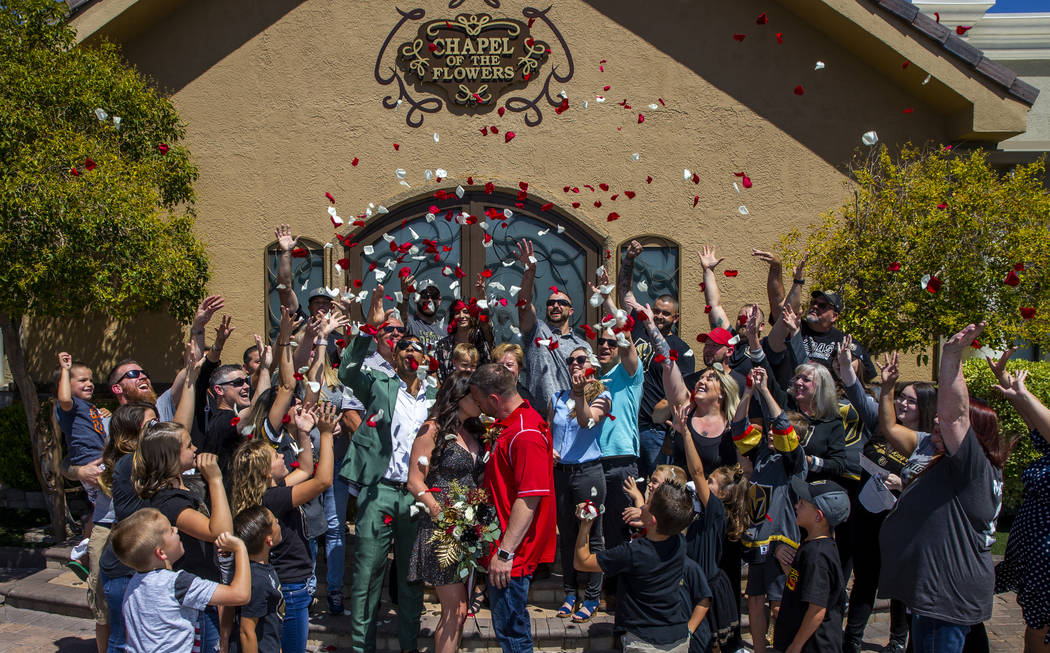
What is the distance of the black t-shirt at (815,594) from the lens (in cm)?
448

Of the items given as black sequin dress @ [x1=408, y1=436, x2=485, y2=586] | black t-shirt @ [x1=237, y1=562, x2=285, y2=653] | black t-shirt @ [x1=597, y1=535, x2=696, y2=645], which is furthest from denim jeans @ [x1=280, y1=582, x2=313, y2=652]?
black t-shirt @ [x1=597, y1=535, x2=696, y2=645]

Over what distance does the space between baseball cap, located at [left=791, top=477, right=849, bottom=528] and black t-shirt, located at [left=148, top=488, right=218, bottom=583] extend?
10.3 feet

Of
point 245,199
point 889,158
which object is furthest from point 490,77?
point 889,158

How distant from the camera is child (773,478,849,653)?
4.47 metres

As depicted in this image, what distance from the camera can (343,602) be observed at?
625 centimetres

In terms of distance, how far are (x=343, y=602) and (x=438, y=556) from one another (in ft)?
6.49

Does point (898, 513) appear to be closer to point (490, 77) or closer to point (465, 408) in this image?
point (465, 408)

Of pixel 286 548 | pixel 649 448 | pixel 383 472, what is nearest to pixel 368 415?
pixel 383 472

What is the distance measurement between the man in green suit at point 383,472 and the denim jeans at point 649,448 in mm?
1645

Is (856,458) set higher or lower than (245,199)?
lower

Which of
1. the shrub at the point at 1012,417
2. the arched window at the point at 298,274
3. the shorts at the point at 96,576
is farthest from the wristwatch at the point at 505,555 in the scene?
the shrub at the point at 1012,417

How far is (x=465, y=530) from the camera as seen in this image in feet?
15.3

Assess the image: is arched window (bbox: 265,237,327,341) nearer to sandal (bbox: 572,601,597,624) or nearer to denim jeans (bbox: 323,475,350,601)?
denim jeans (bbox: 323,475,350,601)

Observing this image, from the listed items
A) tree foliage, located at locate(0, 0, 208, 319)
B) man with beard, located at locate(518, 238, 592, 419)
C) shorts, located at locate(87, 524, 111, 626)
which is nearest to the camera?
shorts, located at locate(87, 524, 111, 626)
